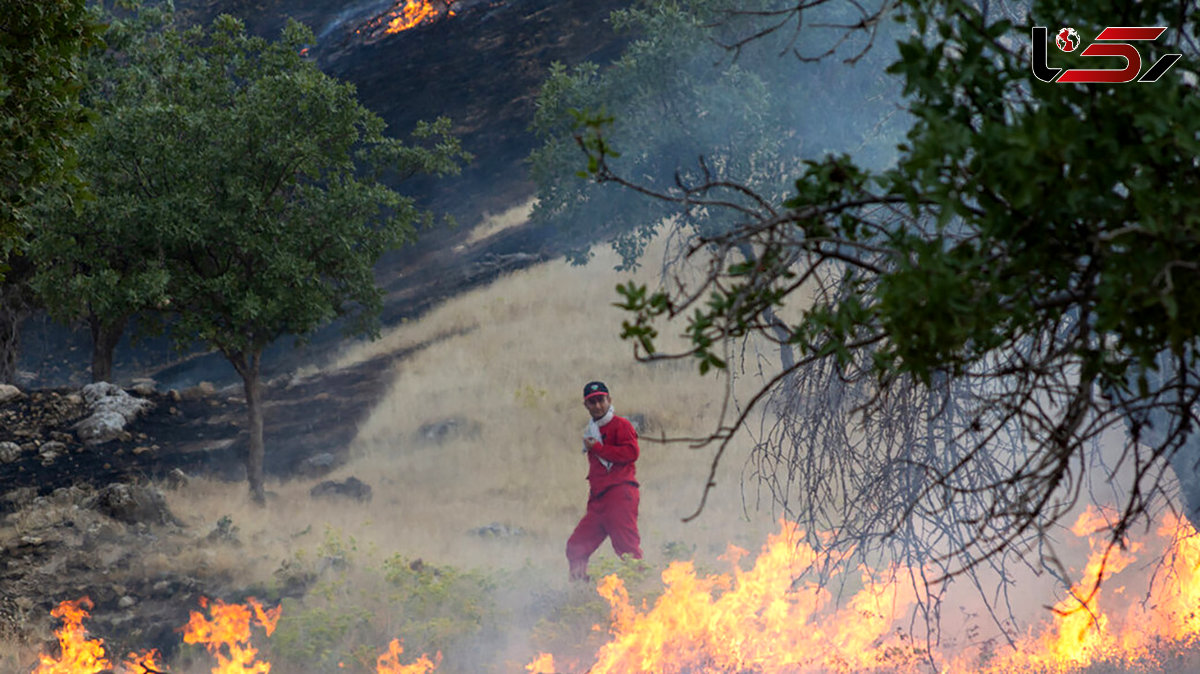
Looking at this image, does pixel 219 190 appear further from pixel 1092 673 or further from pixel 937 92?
pixel 937 92

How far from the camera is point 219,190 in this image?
1312cm

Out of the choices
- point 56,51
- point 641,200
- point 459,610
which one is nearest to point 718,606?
point 459,610

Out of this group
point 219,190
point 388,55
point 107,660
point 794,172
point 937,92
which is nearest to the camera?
point 937,92

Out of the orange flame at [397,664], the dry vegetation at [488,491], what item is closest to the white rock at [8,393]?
the dry vegetation at [488,491]

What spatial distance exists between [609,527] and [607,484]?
18.4 inches

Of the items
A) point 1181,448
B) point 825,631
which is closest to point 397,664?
point 825,631

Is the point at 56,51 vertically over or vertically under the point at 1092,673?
over

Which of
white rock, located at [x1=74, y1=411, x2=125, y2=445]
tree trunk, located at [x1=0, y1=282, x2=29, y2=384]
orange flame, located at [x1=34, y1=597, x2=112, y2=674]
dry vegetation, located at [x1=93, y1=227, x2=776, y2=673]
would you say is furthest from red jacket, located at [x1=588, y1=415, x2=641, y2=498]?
tree trunk, located at [x1=0, y1=282, x2=29, y2=384]

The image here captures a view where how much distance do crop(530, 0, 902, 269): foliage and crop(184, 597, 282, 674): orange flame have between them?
9.12 metres

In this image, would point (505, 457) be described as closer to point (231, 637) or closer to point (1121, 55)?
point (231, 637)

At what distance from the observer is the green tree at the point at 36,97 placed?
574cm

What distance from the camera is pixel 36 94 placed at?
583cm

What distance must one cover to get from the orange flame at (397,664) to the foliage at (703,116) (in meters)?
8.73

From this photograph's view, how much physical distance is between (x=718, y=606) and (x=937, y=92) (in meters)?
6.91
